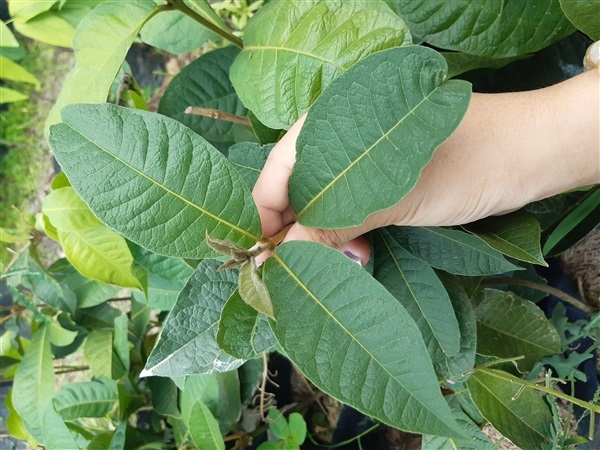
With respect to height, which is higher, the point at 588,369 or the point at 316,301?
the point at 316,301

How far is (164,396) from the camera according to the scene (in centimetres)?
123

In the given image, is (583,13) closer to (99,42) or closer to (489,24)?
(489,24)

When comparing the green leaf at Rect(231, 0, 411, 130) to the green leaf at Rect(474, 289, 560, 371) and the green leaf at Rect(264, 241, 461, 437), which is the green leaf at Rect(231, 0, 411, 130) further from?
the green leaf at Rect(474, 289, 560, 371)

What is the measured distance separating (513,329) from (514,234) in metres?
0.29

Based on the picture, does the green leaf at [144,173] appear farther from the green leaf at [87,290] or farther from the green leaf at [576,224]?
the green leaf at [87,290]

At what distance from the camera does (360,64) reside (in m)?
0.55

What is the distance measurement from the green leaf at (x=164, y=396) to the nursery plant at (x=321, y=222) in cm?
8

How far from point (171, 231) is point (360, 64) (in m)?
0.28

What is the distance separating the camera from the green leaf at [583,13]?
656mm

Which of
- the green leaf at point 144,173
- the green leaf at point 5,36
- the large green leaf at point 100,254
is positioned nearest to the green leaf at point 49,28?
the green leaf at point 5,36

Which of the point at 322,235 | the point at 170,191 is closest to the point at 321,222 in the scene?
the point at 322,235

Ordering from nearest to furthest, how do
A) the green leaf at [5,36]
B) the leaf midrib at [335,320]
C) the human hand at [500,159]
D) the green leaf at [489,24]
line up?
the leaf midrib at [335,320] < the human hand at [500,159] < the green leaf at [489,24] < the green leaf at [5,36]

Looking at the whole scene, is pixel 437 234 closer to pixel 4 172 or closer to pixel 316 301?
pixel 316 301

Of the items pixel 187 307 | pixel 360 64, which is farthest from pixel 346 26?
pixel 187 307
